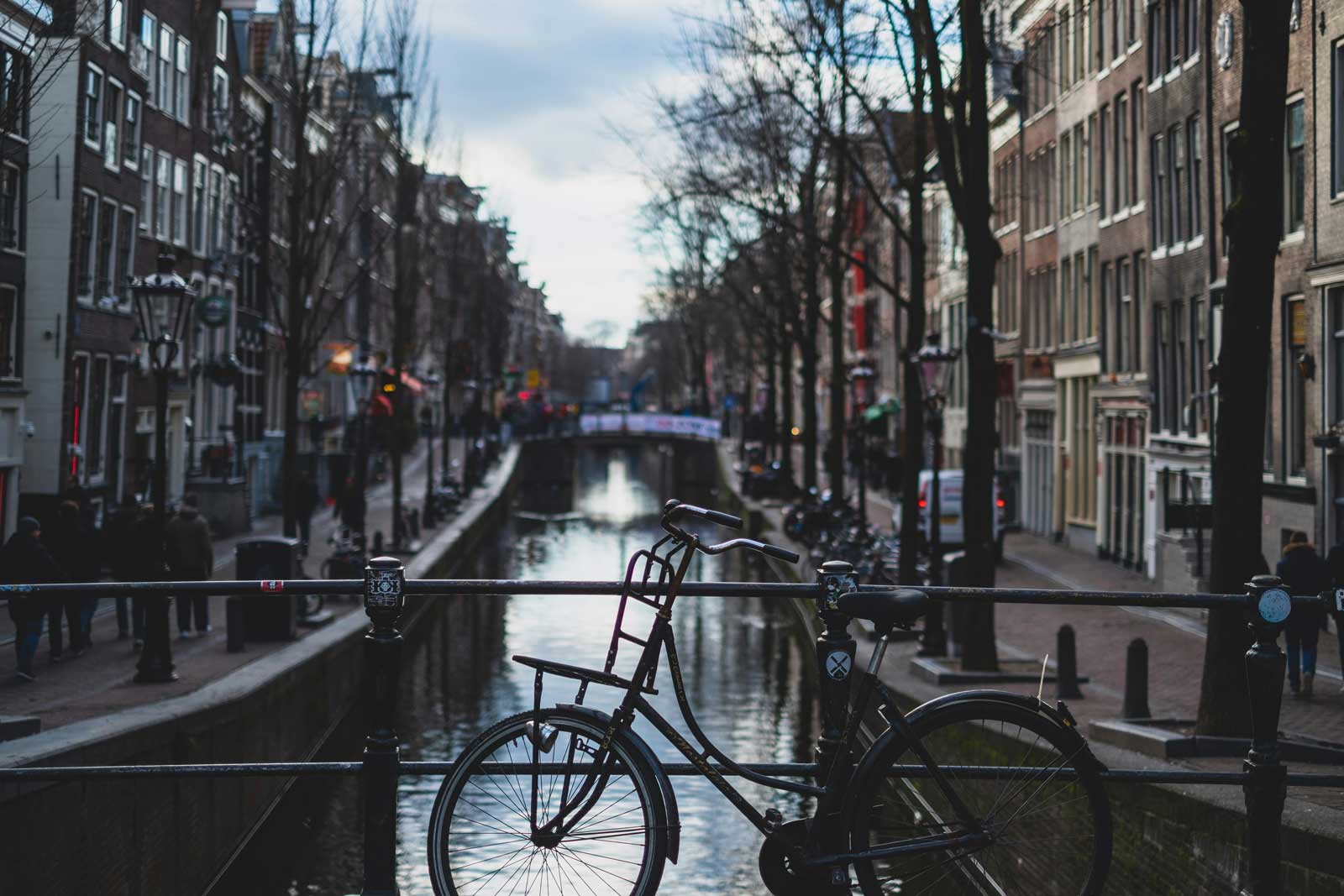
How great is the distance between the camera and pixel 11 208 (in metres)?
31.0

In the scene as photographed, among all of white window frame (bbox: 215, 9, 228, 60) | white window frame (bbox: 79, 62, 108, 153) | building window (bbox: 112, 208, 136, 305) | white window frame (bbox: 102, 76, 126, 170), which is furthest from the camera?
white window frame (bbox: 215, 9, 228, 60)

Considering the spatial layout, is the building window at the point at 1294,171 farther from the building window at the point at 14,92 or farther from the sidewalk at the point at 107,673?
the building window at the point at 14,92

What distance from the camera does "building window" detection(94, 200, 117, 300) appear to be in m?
37.2

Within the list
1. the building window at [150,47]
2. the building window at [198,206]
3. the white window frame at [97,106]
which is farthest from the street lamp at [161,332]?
the building window at [198,206]

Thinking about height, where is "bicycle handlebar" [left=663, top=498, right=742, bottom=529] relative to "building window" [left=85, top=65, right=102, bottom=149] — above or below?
below

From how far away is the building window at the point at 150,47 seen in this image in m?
40.6

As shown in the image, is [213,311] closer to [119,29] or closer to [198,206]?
[198,206]

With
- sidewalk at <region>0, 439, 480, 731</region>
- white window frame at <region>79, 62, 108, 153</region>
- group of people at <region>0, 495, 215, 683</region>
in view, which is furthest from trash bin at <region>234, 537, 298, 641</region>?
white window frame at <region>79, 62, 108, 153</region>

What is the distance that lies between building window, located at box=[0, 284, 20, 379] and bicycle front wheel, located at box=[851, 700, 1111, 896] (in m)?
28.0

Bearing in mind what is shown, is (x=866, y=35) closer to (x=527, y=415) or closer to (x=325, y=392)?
(x=325, y=392)

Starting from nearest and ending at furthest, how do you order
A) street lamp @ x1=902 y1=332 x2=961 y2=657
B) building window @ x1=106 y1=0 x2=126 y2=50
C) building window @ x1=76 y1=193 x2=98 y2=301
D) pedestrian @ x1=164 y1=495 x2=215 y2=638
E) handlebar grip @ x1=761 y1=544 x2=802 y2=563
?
handlebar grip @ x1=761 y1=544 x2=802 y2=563, pedestrian @ x1=164 y1=495 x2=215 y2=638, street lamp @ x1=902 y1=332 x2=961 y2=657, building window @ x1=106 y1=0 x2=126 y2=50, building window @ x1=76 y1=193 x2=98 y2=301

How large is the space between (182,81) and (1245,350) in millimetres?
37409

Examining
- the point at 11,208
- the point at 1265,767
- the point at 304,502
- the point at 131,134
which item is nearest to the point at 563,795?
the point at 1265,767

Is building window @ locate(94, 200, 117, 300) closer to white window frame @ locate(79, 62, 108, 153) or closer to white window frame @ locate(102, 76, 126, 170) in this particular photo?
white window frame @ locate(102, 76, 126, 170)
